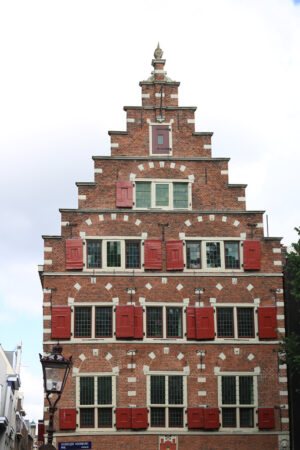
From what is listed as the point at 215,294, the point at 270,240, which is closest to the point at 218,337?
the point at 215,294

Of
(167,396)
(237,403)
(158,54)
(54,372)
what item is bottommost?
(237,403)

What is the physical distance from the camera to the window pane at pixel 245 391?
29750mm

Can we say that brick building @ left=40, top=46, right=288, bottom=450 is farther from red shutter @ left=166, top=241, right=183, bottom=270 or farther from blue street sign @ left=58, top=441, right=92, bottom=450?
blue street sign @ left=58, top=441, right=92, bottom=450

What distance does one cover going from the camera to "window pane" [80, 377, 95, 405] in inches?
1147

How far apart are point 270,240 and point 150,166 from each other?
5.93 metres

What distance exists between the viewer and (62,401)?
29.0 meters

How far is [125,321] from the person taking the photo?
29812 millimetres

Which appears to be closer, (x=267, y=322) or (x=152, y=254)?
(x=267, y=322)

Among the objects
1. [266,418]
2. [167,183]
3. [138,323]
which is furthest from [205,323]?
[167,183]

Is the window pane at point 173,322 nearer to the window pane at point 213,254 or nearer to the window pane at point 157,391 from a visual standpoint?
the window pane at point 157,391

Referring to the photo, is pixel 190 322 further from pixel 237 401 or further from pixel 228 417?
pixel 228 417

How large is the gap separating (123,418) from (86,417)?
1441 mm

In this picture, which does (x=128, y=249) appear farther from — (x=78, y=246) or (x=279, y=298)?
(x=279, y=298)

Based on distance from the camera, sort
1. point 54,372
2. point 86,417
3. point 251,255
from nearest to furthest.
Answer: point 54,372
point 86,417
point 251,255
